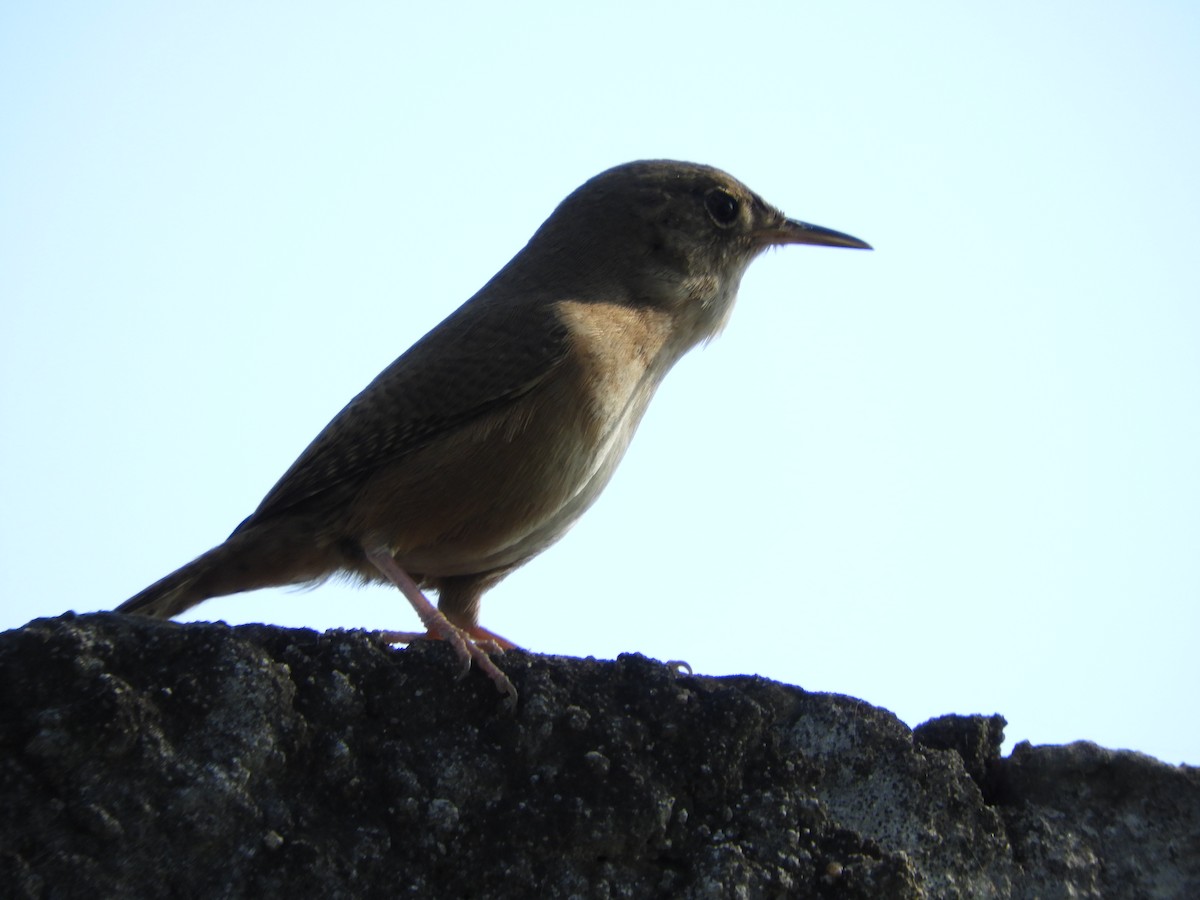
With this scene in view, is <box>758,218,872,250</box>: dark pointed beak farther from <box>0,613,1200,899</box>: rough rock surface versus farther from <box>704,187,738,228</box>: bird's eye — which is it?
<box>0,613,1200,899</box>: rough rock surface

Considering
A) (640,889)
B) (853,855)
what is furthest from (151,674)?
(853,855)

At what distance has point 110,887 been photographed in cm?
246

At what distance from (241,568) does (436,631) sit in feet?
2.94

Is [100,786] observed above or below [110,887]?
above

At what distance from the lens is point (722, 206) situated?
611 centimetres

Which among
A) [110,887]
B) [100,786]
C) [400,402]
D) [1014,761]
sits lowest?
[110,887]

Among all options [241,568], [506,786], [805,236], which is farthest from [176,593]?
[805,236]

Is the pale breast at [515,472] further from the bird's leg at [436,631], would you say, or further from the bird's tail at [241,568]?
the bird's tail at [241,568]

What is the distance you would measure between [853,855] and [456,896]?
0.86 metres

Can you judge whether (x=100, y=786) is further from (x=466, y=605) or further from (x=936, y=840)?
(x=466, y=605)

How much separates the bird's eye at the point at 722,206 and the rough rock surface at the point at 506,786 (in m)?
3.19

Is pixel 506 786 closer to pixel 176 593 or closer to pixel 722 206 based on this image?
pixel 176 593

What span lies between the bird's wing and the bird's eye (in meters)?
1.29

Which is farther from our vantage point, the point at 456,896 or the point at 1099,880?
the point at 1099,880
